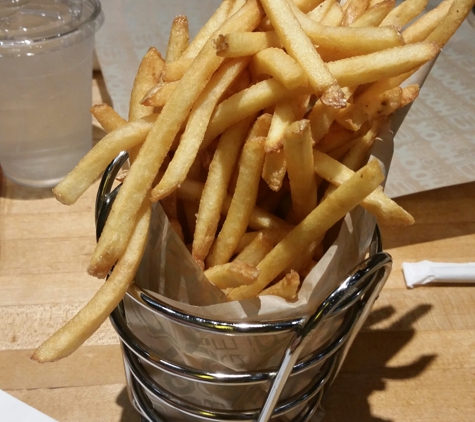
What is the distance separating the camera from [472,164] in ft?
3.50

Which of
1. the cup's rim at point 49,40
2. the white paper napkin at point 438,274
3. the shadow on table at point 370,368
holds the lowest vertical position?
the shadow on table at point 370,368

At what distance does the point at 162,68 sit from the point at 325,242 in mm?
275

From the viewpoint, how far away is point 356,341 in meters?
0.80

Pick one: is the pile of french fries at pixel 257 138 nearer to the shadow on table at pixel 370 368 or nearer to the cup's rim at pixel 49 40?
the shadow on table at pixel 370 368

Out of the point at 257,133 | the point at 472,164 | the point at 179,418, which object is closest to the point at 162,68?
the point at 257,133

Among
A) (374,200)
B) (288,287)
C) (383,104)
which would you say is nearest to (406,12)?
(383,104)

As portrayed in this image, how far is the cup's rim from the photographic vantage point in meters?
0.96

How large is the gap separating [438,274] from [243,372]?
483 mm

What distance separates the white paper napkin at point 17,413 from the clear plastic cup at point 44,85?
58 cm

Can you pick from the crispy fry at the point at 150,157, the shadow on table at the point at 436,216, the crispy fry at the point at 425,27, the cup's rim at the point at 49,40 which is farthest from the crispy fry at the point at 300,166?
the cup's rim at the point at 49,40

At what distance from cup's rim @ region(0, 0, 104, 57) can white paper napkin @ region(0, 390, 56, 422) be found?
64 centimetres

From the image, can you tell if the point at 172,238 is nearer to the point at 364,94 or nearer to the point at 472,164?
the point at 364,94

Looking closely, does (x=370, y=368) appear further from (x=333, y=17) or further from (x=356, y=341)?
(x=333, y=17)

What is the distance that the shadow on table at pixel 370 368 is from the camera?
0.72m
